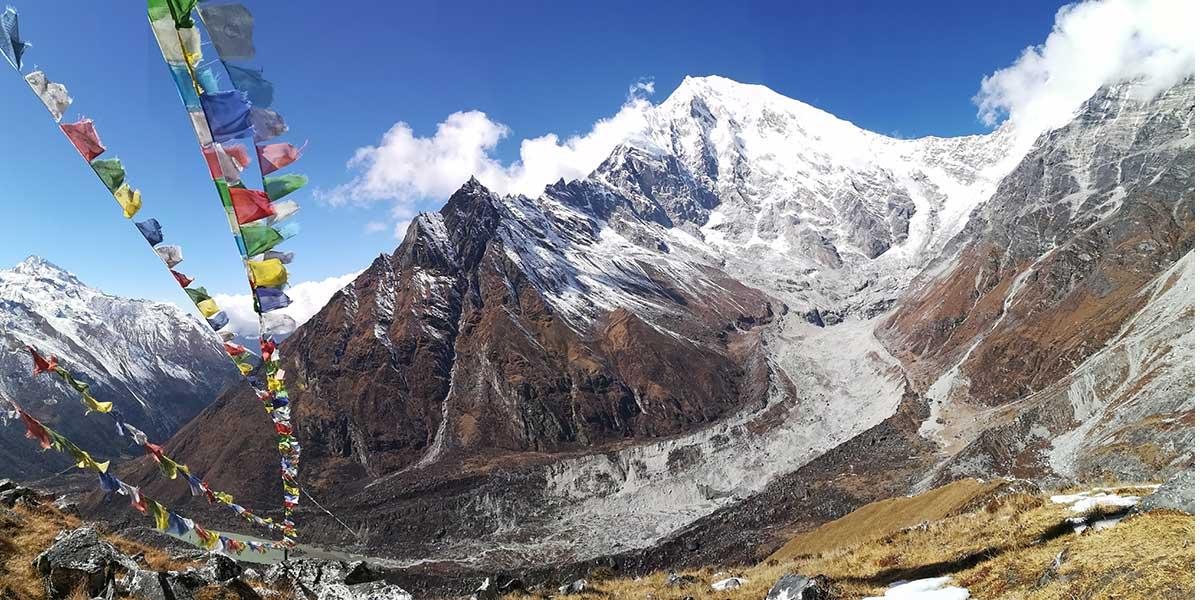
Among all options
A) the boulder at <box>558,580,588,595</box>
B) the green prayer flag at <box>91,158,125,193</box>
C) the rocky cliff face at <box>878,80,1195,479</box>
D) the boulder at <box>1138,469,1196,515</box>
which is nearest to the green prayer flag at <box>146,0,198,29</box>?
the green prayer flag at <box>91,158,125,193</box>

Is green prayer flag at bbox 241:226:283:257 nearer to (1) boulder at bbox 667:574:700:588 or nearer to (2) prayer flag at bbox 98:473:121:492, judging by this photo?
(2) prayer flag at bbox 98:473:121:492

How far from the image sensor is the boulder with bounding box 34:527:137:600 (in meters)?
9.95

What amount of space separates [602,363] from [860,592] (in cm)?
14463

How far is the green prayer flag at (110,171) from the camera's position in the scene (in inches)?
321

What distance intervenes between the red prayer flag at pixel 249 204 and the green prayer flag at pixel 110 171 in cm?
189

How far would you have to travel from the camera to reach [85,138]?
7.97 meters

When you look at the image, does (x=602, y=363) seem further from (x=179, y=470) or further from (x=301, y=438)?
(x=179, y=470)

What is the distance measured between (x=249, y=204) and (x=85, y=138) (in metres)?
2.42

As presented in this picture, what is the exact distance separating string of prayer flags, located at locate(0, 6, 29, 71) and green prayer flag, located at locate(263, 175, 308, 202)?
2901 millimetres

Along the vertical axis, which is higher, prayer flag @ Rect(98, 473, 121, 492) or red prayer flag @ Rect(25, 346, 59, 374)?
red prayer flag @ Rect(25, 346, 59, 374)

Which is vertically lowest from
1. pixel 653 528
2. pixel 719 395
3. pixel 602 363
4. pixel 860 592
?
pixel 653 528

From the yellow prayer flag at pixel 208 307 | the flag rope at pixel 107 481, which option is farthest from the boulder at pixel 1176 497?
the flag rope at pixel 107 481

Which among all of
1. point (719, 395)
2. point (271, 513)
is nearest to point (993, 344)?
Result: point (719, 395)

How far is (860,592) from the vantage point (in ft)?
42.7
